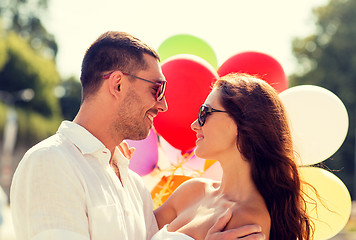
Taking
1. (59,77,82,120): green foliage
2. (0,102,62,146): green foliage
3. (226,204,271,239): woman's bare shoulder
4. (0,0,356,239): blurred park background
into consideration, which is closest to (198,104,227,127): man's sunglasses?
(226,204,271,239): woman's bare shoulder

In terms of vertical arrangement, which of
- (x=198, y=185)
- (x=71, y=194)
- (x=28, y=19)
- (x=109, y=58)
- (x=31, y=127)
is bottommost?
(x=31, y=127)

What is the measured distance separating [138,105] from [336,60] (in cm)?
2690

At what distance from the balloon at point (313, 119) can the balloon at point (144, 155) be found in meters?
1.15

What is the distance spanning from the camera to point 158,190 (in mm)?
4156

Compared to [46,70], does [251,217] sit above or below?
above

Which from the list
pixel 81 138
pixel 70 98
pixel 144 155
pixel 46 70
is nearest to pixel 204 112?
pixel 81 138

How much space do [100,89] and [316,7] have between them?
28815 mm

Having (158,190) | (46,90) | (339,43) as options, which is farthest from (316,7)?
(158,190)

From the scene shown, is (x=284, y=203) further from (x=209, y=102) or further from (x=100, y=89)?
(x=100, y=89)

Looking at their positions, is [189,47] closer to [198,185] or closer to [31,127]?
[198,185]

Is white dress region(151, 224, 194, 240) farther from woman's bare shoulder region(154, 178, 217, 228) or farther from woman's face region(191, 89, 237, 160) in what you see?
woman's face region(191, 89, 237, 160)

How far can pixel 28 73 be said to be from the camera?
42.1 m

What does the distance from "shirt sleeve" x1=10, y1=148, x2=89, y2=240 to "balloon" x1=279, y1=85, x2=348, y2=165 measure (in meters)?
1.71

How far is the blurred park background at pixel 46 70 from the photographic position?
91.7 feet
